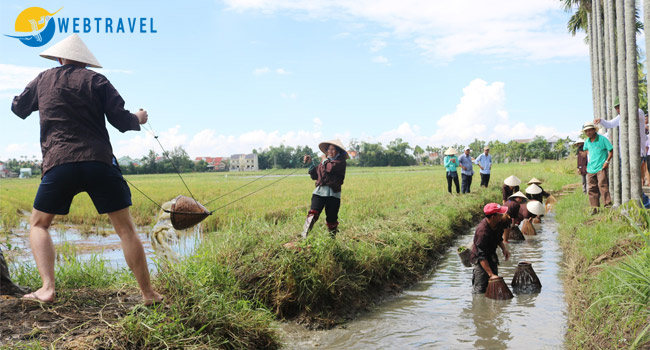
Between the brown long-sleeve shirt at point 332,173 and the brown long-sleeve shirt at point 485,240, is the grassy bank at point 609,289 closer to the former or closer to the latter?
the brown long-sleeve shirt at point 485,240

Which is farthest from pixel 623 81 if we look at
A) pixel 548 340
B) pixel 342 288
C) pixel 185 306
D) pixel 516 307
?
pixel 185 306

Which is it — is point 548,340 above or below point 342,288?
below

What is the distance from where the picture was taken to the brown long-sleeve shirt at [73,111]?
3.57 meters

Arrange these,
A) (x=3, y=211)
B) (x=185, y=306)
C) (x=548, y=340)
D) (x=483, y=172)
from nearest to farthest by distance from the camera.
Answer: (x=185, y=306), (x=548, y=340), (x=3, y=211), (x=483, y=172)

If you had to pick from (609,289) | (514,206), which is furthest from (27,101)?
(514,206)

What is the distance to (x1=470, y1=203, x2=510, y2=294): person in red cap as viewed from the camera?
6449 mm

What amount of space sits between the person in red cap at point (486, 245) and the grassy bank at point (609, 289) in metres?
0.96

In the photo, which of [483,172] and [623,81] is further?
[483,172]

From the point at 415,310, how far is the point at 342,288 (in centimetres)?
91

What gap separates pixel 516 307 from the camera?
20.3 ft

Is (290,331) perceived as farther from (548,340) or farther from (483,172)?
(483,172)

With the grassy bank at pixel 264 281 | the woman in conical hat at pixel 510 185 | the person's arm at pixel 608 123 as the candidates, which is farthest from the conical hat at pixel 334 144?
the woman in conical hat at pixel 510 185

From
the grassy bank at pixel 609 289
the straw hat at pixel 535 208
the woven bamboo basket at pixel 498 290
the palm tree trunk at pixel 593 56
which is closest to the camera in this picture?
the grassy bank at pixel 609 289

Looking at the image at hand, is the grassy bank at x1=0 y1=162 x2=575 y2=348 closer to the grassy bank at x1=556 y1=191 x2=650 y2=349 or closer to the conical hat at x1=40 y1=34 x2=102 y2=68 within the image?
the conical hat at x1=40 y1=34 x2=102 y2=68
